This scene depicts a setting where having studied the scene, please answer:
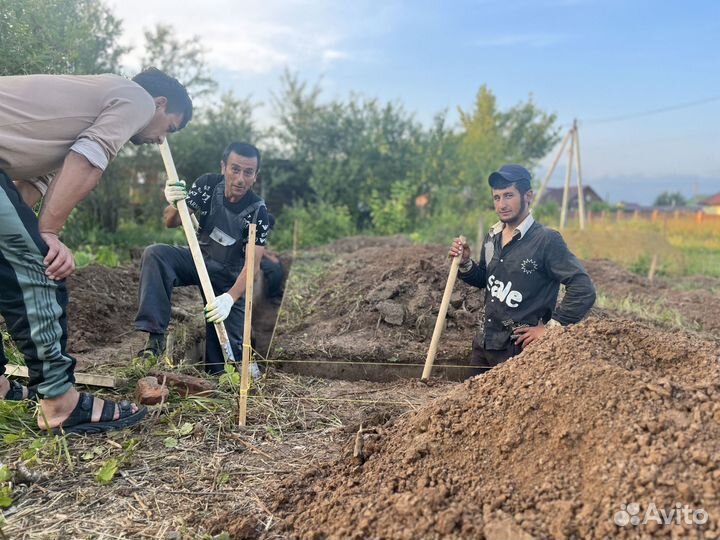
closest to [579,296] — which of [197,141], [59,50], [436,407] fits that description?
[436,407]

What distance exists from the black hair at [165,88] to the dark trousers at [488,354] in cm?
242

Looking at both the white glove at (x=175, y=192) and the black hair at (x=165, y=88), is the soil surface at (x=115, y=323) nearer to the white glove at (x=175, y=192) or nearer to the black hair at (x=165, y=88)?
the white glove at (x=175, y=192)

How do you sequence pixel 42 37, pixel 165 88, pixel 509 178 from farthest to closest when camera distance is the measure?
pixel 42 37 → pixel 509 178 → pixel 165 88

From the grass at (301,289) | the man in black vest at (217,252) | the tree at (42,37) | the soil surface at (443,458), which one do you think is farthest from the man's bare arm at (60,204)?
the tree at (42,37)

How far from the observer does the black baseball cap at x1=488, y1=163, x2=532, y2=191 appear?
3453mm

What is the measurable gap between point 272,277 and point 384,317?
2603 millimetres

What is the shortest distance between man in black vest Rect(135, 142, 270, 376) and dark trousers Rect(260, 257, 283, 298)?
95.0 inches

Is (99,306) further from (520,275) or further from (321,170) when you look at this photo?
(321,170)

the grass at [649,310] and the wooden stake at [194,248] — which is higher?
the wooden stake at [194,248]

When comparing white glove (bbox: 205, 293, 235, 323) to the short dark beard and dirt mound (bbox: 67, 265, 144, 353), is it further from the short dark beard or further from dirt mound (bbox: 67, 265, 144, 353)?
the short dark beard

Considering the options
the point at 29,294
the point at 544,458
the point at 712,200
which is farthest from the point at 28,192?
the point at 712,200

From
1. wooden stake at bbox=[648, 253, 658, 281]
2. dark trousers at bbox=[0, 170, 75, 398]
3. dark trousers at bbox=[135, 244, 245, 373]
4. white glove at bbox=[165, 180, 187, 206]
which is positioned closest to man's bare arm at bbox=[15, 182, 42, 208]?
dark trousers at bbox=[0, 170, 75, 398]

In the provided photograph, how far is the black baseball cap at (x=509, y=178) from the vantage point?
11.3 ft

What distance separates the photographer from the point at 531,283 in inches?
137
